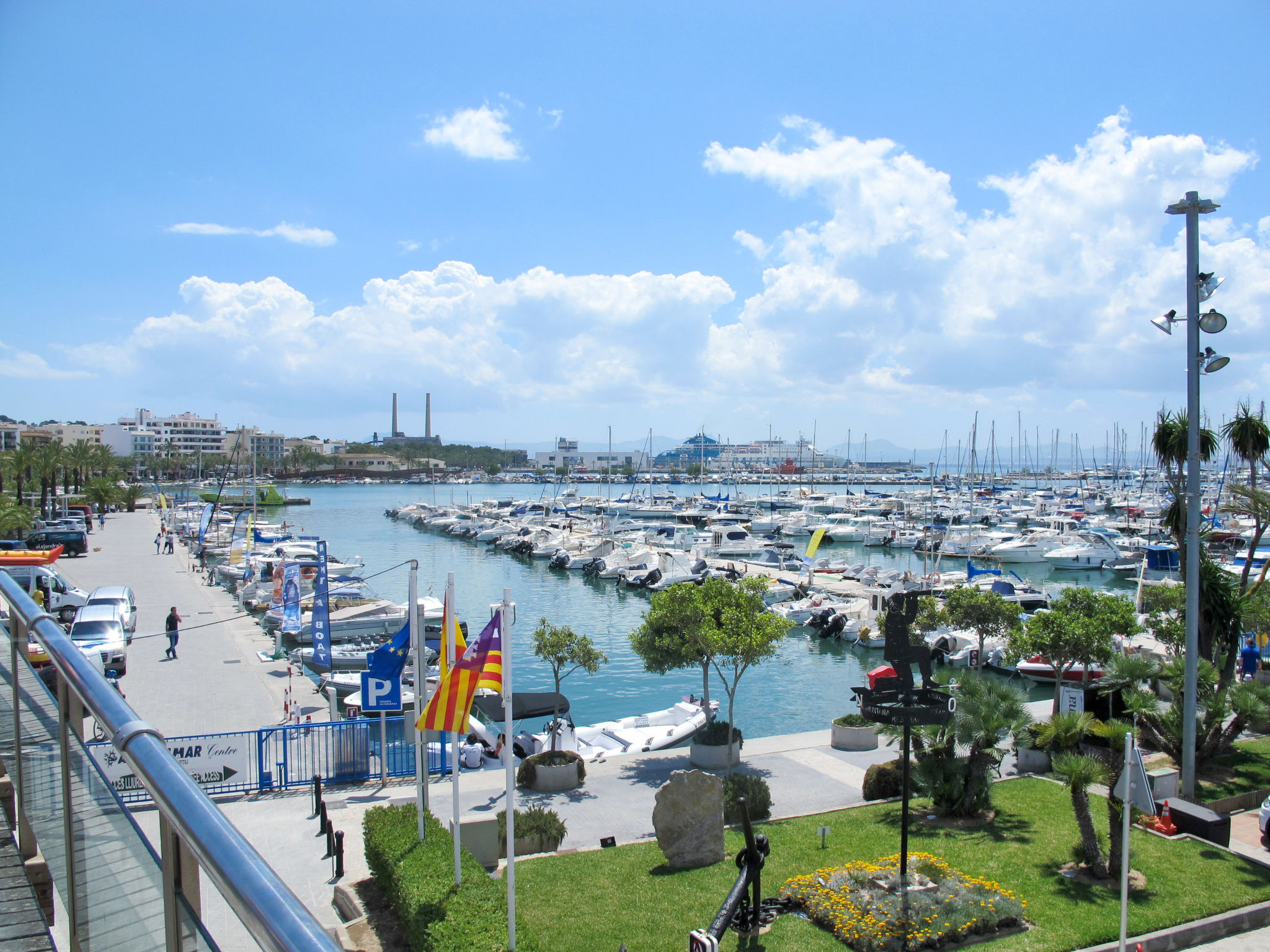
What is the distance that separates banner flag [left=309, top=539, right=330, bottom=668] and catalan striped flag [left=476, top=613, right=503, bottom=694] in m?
16.0

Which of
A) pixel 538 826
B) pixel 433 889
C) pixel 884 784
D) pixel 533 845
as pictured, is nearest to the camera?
pixel 433 889

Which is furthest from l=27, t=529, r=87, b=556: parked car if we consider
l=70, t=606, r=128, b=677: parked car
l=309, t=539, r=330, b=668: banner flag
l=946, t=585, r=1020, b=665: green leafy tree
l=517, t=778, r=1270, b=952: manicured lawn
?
l=517, t=778, r=1270, b=952: manicured lawn

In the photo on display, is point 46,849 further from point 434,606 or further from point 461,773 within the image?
point 434,606

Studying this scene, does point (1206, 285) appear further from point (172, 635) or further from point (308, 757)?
point (172, 635)

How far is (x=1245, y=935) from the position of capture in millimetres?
12062

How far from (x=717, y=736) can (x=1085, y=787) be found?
968 cm

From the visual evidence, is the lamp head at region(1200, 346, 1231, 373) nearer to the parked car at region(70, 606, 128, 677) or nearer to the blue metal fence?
the blue metal fence

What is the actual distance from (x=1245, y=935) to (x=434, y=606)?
3801 cm

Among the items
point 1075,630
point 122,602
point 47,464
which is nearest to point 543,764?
point 1075,630

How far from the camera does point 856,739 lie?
73.3 feet

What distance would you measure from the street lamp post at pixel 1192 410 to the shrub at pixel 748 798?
316 inches

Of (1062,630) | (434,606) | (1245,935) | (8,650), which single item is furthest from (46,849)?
(434,606)

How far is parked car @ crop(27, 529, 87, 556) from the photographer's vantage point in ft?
169

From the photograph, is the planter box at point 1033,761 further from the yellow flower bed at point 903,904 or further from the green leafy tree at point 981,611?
the green leafy tree at point 981,611
